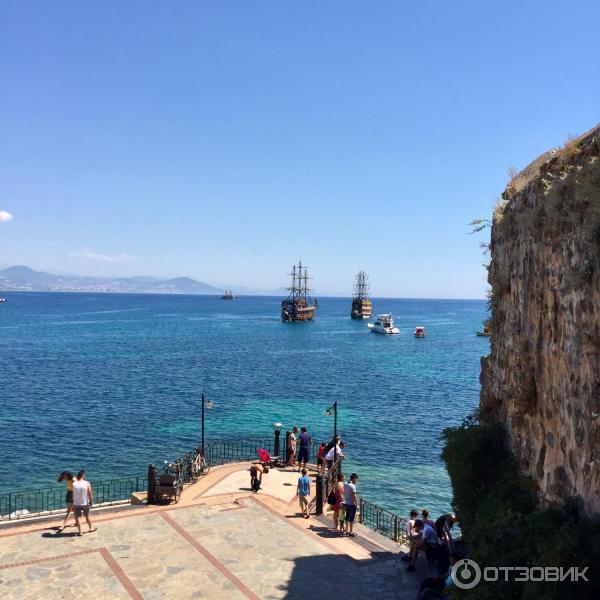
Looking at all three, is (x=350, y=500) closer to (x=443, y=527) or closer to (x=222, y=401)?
(x=443, y=527)

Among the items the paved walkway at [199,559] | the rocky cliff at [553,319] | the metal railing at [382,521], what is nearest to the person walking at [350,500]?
the paved walkway at [199,559]

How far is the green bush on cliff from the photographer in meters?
6.45

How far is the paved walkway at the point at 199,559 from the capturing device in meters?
11.1

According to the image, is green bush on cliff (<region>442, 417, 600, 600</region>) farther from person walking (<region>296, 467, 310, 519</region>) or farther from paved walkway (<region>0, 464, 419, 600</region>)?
person walking (<region>296, 467, 310, 519</region>)

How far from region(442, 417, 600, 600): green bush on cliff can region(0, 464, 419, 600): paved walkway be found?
3.05m

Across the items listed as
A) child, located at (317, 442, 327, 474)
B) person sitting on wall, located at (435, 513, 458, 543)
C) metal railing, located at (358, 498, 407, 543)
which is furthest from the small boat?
person sitting on wall, located at (435, 513, 458, 543)

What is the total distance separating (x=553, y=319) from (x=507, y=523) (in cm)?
299

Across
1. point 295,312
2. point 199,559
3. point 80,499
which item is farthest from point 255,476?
point 295,312

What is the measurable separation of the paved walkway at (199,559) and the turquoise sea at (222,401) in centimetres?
883

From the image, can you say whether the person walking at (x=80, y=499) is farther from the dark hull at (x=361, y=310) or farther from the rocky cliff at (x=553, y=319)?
the dark hull at (x=361, y=310)

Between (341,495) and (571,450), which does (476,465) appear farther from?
(341,495)

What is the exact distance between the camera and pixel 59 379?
48.4m

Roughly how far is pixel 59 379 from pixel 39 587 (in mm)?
40670

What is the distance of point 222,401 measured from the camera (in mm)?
41656
